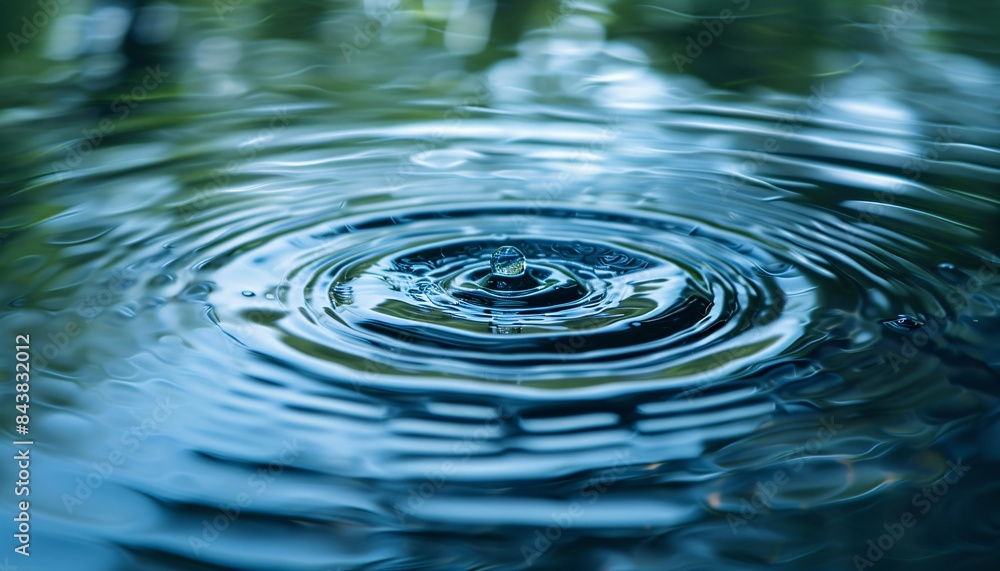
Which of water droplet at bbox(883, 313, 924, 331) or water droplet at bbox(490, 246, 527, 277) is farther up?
water droplet at bbox(490, 246, 527, 277)

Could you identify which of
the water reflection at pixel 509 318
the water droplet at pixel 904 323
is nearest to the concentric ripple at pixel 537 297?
the water reflection at pixel 509 318

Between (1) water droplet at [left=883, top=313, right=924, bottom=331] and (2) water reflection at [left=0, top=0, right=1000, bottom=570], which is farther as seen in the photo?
(1) water droplet at [left=883, top=313, right=924, bottom=331]

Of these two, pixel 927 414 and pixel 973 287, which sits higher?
pixel 973 287

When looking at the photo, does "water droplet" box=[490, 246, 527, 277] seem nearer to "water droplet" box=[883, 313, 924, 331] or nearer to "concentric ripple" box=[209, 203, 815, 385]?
"concentric ripple" box=[209, 203, 815, 385]

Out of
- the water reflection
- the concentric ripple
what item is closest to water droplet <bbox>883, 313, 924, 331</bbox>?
the water reflection

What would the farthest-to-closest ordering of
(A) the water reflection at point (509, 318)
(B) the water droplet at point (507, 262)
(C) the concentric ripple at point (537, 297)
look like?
(B) the water droplet at point (507, 262) → (C) the concentric ripple at point (537, 297) → (A) the water reflection at point (509, 318)

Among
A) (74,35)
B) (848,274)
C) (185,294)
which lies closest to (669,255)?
(848,274)

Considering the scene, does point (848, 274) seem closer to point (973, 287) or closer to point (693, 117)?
point (973, 287)

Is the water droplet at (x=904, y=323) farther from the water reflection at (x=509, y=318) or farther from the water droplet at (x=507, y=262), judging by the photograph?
the water droplet at (x=507, y=262)
